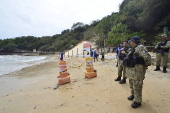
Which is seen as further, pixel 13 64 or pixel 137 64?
pixel 13 64

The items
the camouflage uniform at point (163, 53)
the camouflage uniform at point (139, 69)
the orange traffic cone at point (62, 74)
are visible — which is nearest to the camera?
the camouflage uniform at point (139, 69)

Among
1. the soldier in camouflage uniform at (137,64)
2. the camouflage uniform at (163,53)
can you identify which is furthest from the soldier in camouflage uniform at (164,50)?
the soldier in camouflage uniform at (137,64)

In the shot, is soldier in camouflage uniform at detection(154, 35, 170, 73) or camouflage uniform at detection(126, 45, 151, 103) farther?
soldier in camouflage uniform at detection(154, 35, 170, 73)

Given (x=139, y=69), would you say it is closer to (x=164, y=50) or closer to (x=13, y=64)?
(x=164, y=50)

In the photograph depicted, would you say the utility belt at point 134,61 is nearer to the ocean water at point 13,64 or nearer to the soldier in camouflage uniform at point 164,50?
the soldier in camouflage uniform at point 164,50

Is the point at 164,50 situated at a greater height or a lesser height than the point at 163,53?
greater

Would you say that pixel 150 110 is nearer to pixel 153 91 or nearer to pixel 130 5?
Answer: pixel 153 91

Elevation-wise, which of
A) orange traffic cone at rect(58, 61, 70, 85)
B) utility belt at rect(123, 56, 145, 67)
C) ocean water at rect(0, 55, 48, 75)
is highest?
utility belt at rect(123, 56, 145, 67)

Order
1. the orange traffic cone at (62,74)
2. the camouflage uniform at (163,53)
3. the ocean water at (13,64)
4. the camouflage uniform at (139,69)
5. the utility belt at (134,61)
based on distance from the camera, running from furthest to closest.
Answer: the ocean water at (13,64) → the camouflage uniform at (163,53) → the orange traffic cone at (62,74) → the utility belt at (134,61) → the camouflage uniform at (139,69)

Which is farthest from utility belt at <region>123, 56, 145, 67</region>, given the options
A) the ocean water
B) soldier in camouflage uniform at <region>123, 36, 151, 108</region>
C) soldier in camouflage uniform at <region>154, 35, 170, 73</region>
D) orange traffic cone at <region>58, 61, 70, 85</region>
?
the ocean water

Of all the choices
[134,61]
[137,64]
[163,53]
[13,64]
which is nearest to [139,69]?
[137,64]

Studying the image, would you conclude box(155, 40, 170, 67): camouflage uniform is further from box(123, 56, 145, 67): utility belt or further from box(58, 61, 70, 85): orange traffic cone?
box(58, 61, 70, 85): orange traffic cone

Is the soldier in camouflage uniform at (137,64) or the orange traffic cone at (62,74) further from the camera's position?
the orange traffic cone at (62,74)

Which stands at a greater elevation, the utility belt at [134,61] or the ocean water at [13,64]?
the utility belt at [134,61]
